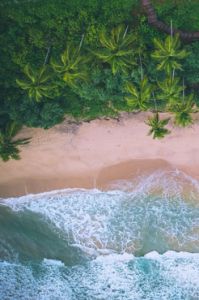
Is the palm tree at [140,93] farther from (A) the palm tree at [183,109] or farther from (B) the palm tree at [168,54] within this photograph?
(A) the palm tree at [183,109]

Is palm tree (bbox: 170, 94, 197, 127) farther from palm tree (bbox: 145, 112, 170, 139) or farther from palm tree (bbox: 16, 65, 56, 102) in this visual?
palm tree (bbox: 16, 65, 56, 102)

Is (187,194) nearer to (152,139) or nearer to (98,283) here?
(152,139)

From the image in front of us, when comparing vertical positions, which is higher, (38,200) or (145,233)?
(38,200)

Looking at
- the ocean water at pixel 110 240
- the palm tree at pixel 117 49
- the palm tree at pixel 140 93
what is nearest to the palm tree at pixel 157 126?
the palm tree at pixel 140 93

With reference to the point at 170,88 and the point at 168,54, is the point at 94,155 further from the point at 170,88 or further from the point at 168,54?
the point at 168,54

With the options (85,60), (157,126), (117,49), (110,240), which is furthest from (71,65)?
(110,240)

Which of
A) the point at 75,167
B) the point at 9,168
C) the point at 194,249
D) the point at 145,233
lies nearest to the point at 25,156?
the point at 9,168
